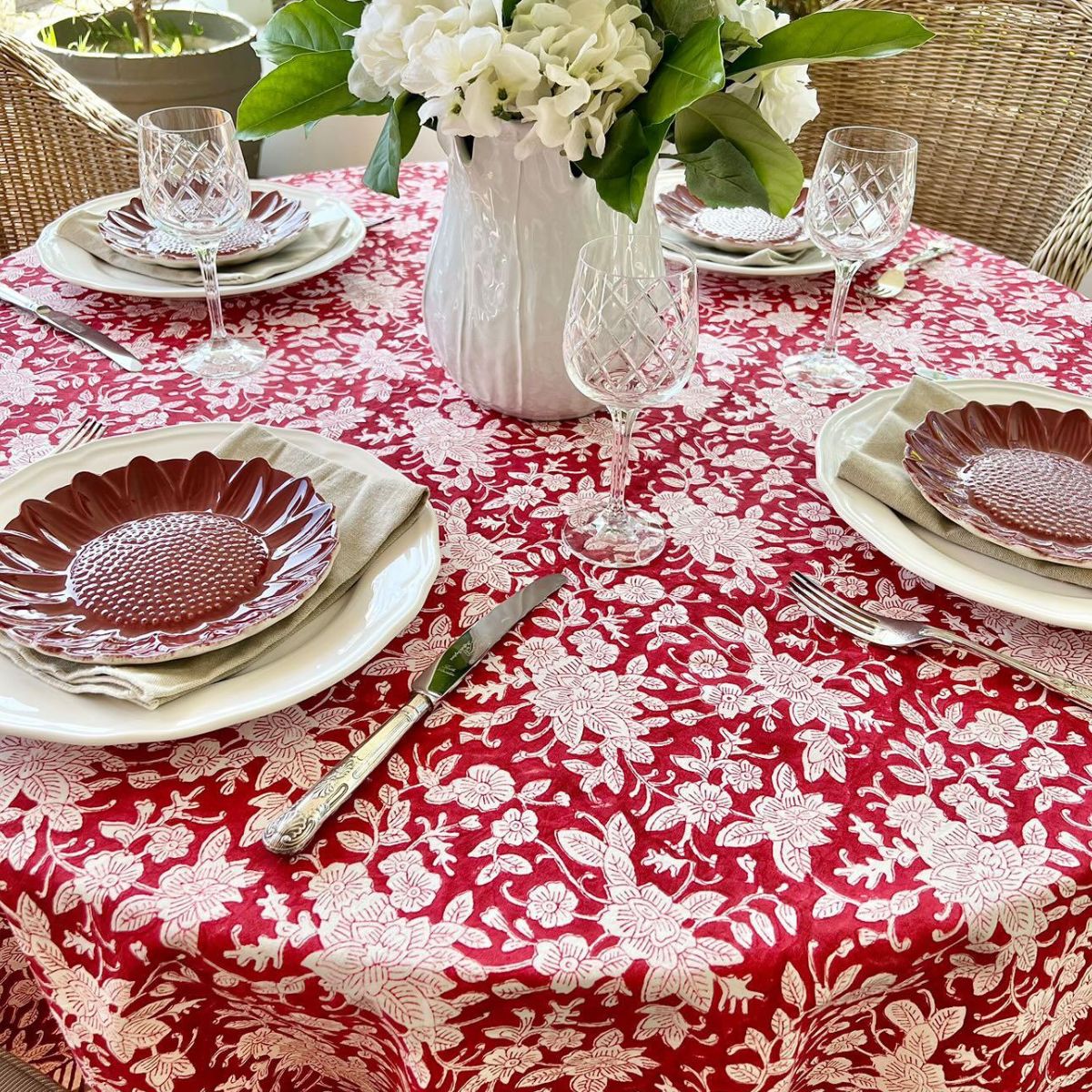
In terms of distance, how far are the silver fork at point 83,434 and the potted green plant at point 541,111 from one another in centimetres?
29

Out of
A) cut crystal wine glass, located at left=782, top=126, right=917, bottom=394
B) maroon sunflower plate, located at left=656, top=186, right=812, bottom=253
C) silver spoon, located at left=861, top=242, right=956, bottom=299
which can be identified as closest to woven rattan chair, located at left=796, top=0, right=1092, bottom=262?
silver spoon, located at left=861, top=242, right=956, bottom=299

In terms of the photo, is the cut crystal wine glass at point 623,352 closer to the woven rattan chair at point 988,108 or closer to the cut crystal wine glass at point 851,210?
the cut crystal wine glass at point 851,210

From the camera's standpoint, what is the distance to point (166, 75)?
262 centimetres

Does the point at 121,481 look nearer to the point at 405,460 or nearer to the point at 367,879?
the point at 405,460

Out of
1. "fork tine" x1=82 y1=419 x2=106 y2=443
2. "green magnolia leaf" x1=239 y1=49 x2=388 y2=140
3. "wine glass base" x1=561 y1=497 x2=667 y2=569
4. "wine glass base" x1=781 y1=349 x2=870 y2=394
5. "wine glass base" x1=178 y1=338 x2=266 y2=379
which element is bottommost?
"wine glass base" x1=781 y1=349 x2=870 y2=394

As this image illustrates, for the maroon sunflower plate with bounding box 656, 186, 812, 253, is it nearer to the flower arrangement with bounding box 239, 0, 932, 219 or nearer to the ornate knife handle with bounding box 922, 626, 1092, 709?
the flower arrangement with bounding box 239, 0, 932, 219

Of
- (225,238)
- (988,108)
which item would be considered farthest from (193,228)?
(988,108)

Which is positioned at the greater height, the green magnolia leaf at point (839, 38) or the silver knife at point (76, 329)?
the green magnolia leaf at point (839, 38)

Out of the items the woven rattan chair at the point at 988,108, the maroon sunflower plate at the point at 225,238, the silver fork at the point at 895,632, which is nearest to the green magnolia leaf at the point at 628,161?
the silver fork at the point at 895,632

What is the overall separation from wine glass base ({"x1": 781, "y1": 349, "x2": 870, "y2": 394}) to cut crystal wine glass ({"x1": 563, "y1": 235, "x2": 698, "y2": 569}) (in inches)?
12.0

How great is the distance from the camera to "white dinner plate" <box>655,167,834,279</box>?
4.19 ft

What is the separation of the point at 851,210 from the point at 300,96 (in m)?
0.52

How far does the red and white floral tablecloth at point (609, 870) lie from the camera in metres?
0.56

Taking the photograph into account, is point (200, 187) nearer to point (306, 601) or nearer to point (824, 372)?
point (306, 601)
